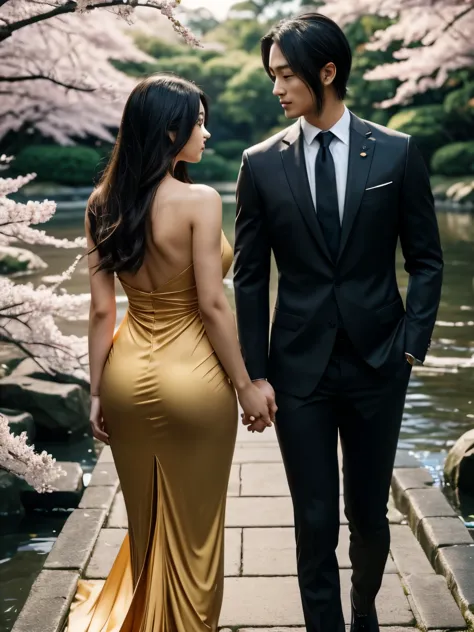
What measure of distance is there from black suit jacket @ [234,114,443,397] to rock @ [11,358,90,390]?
169 inches

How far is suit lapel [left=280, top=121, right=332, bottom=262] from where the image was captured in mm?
2707

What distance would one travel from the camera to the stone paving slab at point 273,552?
12.5 feet

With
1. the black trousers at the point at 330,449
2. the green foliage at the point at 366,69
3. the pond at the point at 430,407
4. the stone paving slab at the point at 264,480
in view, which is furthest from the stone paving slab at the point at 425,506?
the green foliage at the point at 366,69

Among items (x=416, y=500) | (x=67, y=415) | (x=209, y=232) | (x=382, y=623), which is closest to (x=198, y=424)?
(x=209, y=232)

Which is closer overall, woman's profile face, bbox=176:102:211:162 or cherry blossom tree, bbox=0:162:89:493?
woman's profile face, bbox=176:102:211:162

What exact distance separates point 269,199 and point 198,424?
0.72m

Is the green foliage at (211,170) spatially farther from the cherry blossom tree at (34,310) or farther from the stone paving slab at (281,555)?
the stone paving slab at (281,555)

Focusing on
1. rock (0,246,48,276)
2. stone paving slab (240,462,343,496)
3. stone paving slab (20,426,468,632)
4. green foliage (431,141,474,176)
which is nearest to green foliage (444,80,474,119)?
green foliage (431,141,474,176)

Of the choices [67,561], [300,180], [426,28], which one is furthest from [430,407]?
[426,28]

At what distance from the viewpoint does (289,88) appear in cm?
270

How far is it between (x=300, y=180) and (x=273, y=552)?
74.9 inches

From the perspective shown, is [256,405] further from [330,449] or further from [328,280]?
[328,280]

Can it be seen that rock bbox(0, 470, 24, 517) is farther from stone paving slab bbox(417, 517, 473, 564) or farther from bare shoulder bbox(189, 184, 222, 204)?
bare shoulder bbox(189, 184, 222, 204)

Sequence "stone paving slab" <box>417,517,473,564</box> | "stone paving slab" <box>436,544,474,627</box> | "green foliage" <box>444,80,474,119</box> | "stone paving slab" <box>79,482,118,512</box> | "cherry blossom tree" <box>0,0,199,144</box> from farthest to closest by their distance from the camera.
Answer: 1. "green foliage" <box>444,80,474,119</box>
2. "cherry blossom tree" <box>0,0,199,144</box>
3. "stone paving slab" <box>79,482,118,512</box>
4. "stone paving slab" <box>417,517,473,564</box>
5. "stone paving slab" <box>436,544,474,627</box>
